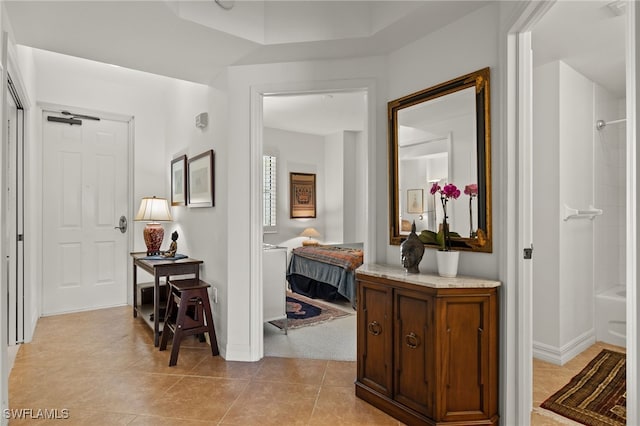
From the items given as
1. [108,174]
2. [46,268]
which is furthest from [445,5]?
[46,268]

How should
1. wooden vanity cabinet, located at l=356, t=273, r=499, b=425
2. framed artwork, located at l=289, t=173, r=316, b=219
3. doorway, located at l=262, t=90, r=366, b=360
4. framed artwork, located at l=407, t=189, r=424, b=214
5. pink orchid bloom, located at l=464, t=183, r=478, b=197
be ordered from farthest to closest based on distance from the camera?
framed artwork, located at l=289, t=173, r=316, b=219, doorway, located at l=262, t=90, r=366, b=360, framed artwork, located at l=407, t=189, r=424, b=214, pink orchid bloom, located at l=464, t=183, r=478, b=197, wooden vanity cabinet, located at l=356, t=273, r=499, b=425

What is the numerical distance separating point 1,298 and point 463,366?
8.00ft

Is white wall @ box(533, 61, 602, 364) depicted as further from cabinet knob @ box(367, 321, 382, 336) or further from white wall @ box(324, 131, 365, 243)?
white wall @ box(324, 131, 365, 243)

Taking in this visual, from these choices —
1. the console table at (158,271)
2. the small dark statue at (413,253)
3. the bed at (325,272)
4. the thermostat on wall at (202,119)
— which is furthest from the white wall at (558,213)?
Result: the console table at (158,271)

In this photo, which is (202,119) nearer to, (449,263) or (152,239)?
(152,239)

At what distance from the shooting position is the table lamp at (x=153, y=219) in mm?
3850

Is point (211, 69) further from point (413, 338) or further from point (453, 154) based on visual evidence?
point (413, 338)

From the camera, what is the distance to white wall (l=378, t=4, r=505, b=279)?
2.01m

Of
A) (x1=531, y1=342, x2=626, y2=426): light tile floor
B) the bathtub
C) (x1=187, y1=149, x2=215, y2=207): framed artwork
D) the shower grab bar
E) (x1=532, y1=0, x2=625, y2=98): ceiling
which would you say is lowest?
(x1=531, y1=342, x2=626, y2=426): light tile floor

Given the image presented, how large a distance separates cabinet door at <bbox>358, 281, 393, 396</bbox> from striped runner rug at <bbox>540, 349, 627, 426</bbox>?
1.01 metres

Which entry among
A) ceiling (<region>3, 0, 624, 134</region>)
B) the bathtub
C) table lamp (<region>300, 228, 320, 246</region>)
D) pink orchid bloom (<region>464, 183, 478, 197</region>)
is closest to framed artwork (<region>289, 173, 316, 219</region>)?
table lamp (<region>300, 228, 320, 246</region>)

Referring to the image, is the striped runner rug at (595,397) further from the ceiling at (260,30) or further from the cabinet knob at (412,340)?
the ceiling at (260,30)

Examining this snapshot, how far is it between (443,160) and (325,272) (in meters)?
2.86

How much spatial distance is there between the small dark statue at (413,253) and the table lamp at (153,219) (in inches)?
110
